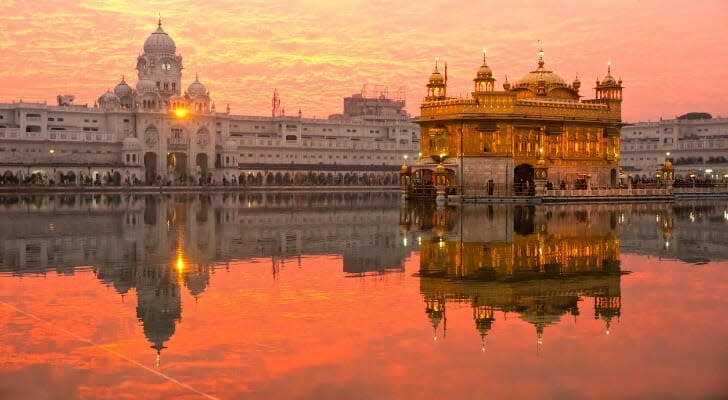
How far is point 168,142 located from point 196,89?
9.42 meters

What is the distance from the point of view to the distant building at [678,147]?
125 m

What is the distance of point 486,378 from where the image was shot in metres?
8.66

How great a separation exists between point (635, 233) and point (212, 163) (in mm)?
88326

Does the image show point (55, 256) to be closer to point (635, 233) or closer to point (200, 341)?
point (200, 341)

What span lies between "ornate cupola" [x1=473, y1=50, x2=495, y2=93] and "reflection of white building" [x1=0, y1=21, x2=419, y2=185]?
52.3 m

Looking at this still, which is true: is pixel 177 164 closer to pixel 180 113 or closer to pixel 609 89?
pixel 180 113

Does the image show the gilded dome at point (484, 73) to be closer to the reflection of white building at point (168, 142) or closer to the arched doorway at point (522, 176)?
the arched doorway at point (522, 176)

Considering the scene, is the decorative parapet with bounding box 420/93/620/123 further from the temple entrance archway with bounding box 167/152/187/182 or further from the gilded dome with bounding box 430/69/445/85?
the temple entrance archway with bounding box 167/152/187/182

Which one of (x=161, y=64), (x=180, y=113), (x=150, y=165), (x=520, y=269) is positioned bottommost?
(x=520, y=269)

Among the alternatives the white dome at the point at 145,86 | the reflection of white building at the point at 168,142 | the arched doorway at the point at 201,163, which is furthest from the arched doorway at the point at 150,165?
the white dome at the point at 145,86

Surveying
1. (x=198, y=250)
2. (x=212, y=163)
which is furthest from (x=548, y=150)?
(x=212, y=163)

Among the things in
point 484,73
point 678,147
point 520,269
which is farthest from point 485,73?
point 678,147

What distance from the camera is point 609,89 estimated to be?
64750mm

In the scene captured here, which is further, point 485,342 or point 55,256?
point 55,256
